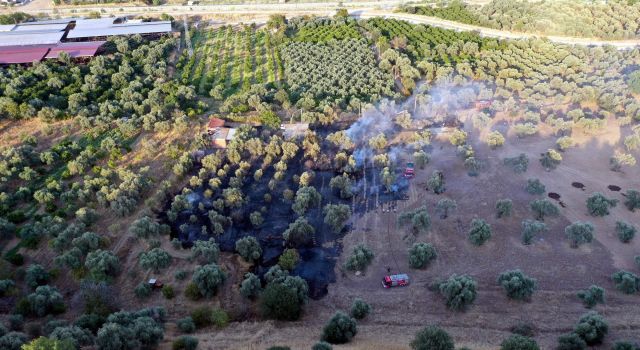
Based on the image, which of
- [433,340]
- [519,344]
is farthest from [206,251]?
[519,344]

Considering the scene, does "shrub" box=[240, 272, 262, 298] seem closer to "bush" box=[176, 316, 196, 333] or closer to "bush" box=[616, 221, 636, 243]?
"bush" box=[176, 316, 196, 333]

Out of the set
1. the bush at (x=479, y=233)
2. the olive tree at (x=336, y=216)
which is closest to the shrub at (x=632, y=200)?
the bush at (x=479, y=233)

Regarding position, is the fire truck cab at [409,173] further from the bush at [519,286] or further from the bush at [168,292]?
the bush at [168,292]

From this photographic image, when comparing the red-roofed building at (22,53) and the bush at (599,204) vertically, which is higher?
the red-roofed building at (22,53)

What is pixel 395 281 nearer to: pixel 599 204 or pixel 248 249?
pixel 248 249

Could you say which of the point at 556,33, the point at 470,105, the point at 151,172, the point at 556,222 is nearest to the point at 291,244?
the point at 151,172
